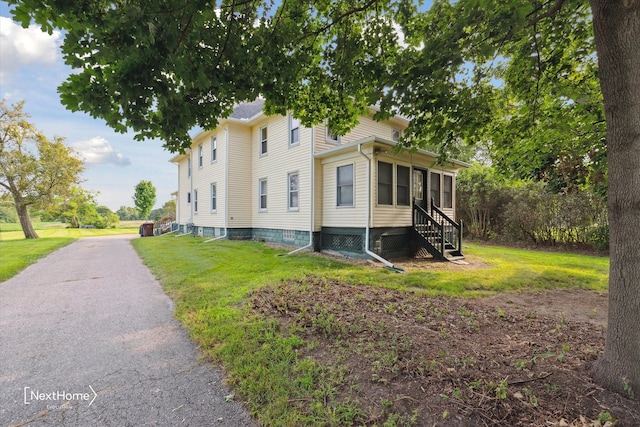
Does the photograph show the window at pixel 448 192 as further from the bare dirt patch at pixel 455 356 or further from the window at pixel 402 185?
the bare dirt patch at pixel 455 356

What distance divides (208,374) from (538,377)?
9.05ft

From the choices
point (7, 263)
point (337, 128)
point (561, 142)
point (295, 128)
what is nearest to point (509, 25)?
point (337, 128)

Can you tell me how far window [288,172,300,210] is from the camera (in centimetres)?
1135

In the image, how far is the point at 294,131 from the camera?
11.5 m

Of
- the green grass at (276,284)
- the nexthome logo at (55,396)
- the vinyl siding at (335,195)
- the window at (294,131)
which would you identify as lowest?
the nexthome logo at (55,396)

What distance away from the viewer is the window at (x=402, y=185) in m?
9.73

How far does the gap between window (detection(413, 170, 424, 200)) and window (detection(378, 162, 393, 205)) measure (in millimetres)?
1401

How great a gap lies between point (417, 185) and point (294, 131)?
16.7 feet

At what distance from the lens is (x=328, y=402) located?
2.16 meters

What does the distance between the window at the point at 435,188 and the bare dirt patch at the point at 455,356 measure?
668 cm

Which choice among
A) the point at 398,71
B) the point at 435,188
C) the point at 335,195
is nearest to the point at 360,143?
the point at 335,195

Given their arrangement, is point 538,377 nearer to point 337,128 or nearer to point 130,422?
point 130,422

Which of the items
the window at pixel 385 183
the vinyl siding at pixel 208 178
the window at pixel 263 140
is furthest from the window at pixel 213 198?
the window at pixel 385 183

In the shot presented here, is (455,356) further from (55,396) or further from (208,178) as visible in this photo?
(208,178)
